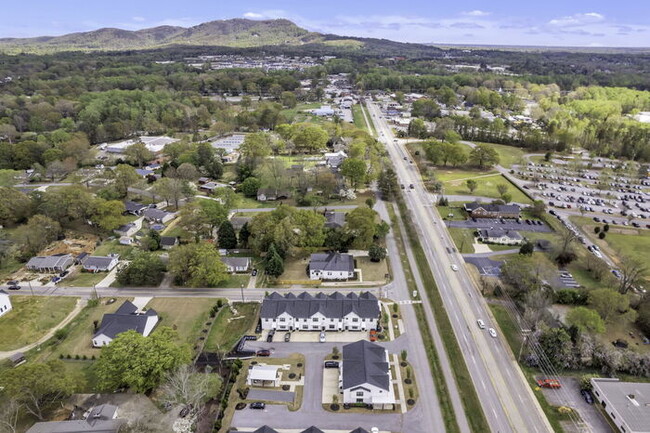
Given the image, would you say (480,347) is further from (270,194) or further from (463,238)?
(270,194)

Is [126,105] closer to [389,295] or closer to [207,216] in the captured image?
[207,216]

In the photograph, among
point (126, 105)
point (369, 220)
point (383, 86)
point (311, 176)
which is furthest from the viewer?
point (383, 86)

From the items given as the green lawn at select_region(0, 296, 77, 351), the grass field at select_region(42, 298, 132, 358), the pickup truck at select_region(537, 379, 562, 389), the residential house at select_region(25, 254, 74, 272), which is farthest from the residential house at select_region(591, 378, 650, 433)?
the residential house at select_region(25, 254, 74, 272)

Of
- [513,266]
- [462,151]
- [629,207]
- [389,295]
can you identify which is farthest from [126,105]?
[629,207]

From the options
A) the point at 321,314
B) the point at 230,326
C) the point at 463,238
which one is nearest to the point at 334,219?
the point at 463,238

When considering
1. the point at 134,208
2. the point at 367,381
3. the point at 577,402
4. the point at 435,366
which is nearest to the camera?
the point at 367,381

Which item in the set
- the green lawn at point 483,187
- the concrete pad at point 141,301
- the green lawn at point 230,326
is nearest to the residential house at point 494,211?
the green lawn at point 483,187
